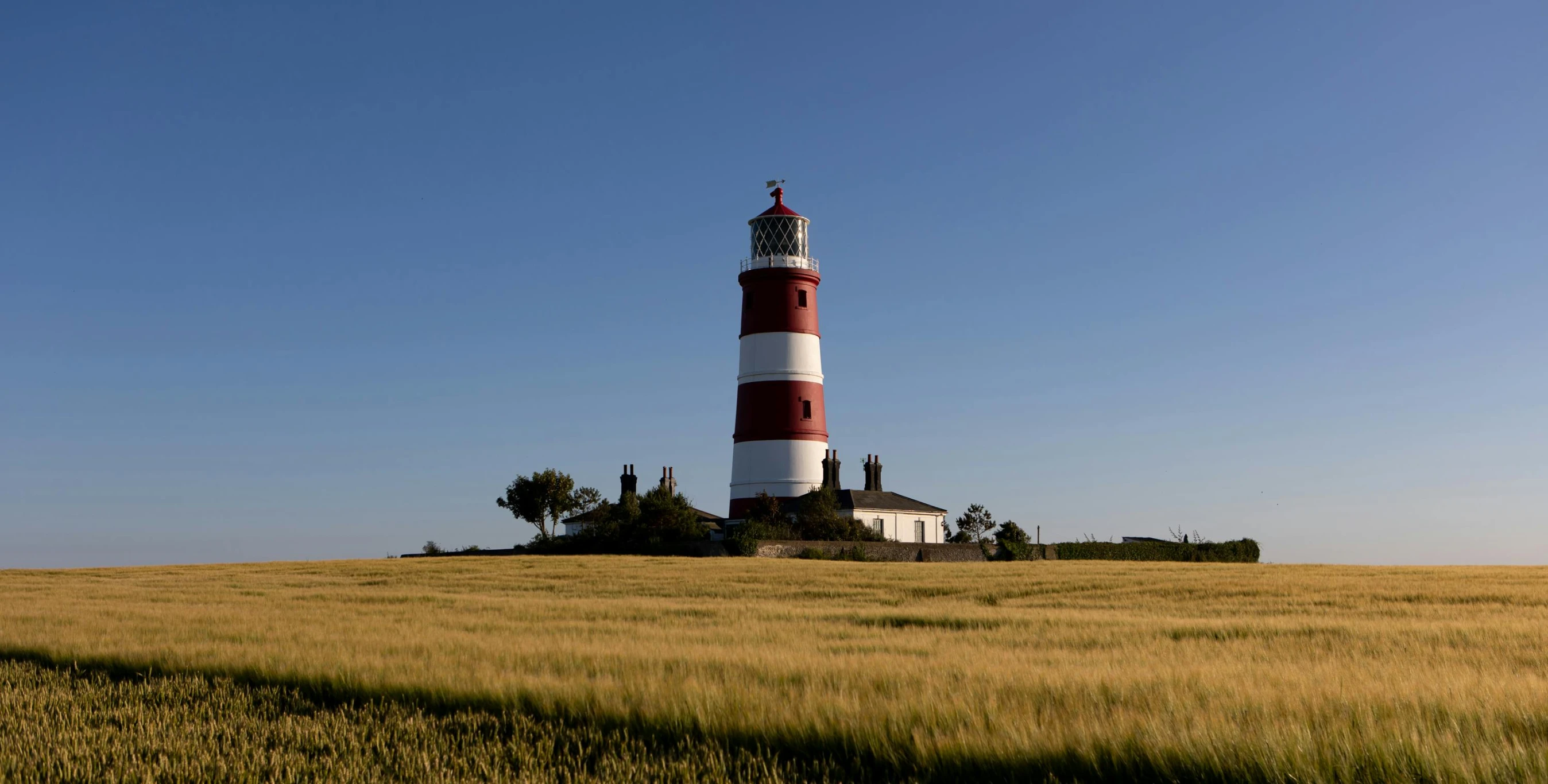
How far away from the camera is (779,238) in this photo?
54344 mm

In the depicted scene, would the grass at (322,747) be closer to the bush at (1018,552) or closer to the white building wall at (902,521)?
the white building wall at (902,521)

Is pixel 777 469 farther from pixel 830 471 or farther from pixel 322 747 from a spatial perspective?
pixel 322 747

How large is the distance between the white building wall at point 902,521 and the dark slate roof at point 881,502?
172 millimetres

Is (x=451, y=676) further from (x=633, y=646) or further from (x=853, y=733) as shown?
(x=853, y=733)

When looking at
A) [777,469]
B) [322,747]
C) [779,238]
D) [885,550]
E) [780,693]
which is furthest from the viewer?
[779,238]

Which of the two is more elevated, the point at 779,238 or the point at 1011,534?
the point at 779,238

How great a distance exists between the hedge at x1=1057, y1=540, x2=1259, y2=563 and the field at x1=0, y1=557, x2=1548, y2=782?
3447 cm

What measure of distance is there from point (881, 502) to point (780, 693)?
48.8m

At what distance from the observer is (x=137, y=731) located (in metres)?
8.23

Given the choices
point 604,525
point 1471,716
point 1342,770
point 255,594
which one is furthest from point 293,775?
point 604,525

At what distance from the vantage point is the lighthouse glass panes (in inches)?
2132

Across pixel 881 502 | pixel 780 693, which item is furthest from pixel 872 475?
pixel 780 693

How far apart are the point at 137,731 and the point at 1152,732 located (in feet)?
22.8

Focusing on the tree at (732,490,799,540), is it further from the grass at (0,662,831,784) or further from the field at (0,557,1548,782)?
the grass at (0,662,831,784)
